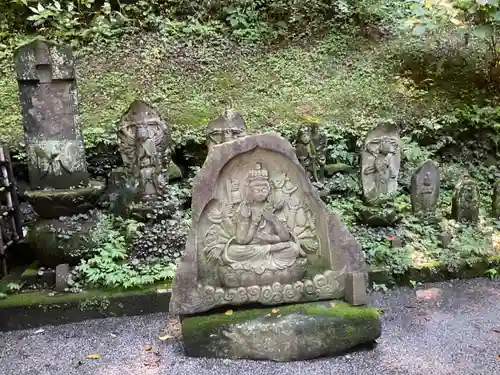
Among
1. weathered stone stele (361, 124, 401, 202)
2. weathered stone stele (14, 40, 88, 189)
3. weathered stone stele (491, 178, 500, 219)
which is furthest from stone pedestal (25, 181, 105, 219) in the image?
weathered stone stele (491, 178, 500, 219)

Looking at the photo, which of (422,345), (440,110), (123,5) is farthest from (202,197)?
(123,5)

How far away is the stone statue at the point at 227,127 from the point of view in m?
6.76

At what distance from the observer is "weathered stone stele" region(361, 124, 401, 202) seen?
6465 mm

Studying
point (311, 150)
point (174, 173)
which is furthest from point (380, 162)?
point (174, 173)

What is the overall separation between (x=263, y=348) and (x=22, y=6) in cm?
990

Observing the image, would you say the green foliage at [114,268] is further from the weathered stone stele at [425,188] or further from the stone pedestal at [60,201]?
the weathered stone stele at [425,188]

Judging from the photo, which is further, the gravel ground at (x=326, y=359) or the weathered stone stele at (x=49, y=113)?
the weathered stone stele at (x=49, y=113)

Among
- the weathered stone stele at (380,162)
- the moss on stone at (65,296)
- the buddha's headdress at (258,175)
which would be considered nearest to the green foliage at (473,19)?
the weathered stone stele at (380,162)

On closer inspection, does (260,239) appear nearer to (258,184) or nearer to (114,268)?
(258,184)

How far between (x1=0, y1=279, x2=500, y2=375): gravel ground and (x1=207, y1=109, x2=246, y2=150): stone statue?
111 inches

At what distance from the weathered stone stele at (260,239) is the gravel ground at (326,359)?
478 mm

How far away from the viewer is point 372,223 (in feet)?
20.1

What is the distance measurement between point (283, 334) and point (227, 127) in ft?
11.9

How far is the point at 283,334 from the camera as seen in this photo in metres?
3.75
